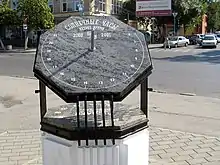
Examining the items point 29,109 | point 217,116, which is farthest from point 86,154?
point 29,109

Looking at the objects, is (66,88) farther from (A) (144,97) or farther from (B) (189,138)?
(B) (189,138)

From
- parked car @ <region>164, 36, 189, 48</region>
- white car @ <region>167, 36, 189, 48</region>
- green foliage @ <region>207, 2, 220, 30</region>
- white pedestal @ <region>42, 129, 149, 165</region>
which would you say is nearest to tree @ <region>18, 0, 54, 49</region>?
white car @ <region>167, 36, 189, 48</region>

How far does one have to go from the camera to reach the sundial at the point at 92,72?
3.43m

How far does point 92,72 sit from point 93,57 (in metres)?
0.21

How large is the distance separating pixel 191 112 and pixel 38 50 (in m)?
5.38

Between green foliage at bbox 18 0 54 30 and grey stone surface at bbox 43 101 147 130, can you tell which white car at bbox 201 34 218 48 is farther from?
grey stone surface at bbox 43 101 147 130

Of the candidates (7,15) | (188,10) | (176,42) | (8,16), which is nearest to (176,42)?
(176,42)

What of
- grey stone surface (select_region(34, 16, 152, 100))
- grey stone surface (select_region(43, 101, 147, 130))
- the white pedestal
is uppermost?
grey stone surface (select_region(34, 16, 152, 100))

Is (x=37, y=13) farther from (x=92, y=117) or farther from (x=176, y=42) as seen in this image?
(x=92, y=117)

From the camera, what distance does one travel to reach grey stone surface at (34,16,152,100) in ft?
11.5

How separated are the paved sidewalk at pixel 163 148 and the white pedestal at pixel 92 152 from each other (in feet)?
4.94

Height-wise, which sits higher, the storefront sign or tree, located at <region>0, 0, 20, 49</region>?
the storefront sign

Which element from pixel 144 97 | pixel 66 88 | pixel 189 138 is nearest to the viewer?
pixel 66 88

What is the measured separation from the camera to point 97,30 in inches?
157
